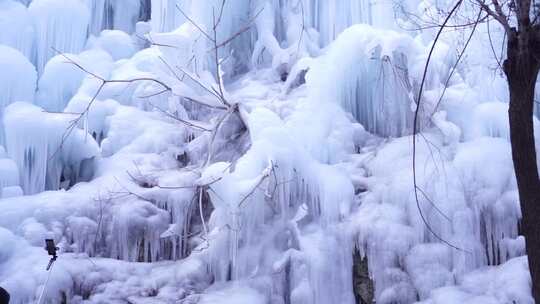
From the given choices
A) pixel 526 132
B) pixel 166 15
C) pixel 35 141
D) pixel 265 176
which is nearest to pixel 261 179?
pixel 265 176

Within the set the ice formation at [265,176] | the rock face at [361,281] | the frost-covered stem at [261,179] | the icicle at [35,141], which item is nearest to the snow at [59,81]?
the ice formation at [265,176]

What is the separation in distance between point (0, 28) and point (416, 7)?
5.19m

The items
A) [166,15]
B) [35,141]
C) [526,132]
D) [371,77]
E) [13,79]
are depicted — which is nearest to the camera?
[526,132]

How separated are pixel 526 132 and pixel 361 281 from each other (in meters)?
2.47

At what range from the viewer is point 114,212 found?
5371 mm

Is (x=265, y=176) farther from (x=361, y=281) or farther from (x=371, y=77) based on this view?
(x=371, y=77)

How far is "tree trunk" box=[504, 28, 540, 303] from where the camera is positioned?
105 inches

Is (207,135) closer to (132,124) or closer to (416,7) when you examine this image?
(132,124)

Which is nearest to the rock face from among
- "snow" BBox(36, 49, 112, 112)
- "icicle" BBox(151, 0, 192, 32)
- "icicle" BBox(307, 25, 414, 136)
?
"icicle" BBox(307, 25, 414, 136)

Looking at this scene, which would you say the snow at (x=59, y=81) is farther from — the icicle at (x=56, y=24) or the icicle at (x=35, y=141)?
the icicle at (x=35, y=141)

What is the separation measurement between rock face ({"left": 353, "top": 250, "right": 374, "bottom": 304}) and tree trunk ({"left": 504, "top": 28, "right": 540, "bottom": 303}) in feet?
7.23

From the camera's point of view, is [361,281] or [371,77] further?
[371,77]

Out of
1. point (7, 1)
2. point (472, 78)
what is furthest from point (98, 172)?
point (472, 78)

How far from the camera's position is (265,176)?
16.1 ft
